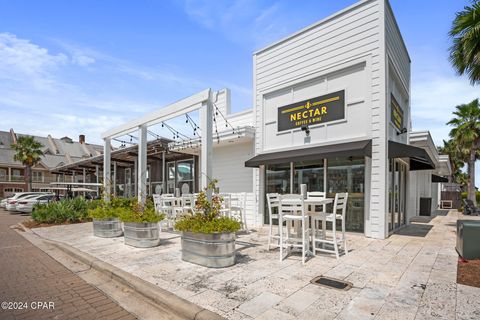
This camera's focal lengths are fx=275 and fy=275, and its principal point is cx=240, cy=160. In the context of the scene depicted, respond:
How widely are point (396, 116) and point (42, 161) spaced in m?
43.1

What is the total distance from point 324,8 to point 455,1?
3225 mm

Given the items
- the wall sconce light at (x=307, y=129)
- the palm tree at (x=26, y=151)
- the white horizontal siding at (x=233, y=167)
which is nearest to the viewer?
the wall sconce light at (x=307, y=129)

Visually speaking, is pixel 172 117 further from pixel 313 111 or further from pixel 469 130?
pixel 469 130

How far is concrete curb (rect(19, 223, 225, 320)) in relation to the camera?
2.95 m

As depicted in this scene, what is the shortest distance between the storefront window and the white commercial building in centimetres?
3

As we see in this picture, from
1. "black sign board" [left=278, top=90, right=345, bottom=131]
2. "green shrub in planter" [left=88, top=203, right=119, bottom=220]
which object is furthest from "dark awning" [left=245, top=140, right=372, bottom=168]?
"green shrub in planter" [left=88, top=203, right=119, bottom=220]

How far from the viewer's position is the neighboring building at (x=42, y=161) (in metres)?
34.9

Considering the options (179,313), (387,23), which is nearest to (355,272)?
(179,313)

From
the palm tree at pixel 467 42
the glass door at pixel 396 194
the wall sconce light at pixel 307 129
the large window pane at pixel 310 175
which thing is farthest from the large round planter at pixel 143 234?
the palm tree at pixel 467 42

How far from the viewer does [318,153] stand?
7.32 m

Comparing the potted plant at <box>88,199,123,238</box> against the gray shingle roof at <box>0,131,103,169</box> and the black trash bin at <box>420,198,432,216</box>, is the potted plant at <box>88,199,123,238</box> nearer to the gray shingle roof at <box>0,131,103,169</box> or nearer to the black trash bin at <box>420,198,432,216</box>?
the black trash bin at <box>420,198,432,216</box>

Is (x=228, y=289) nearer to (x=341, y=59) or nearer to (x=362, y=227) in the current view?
(x=362, y=227)

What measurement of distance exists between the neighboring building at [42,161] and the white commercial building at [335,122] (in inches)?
1073
